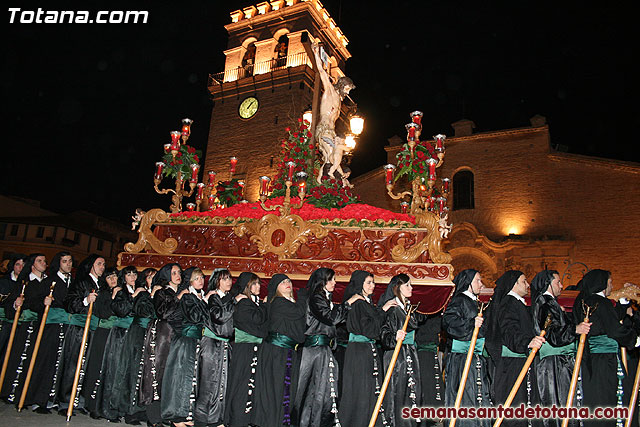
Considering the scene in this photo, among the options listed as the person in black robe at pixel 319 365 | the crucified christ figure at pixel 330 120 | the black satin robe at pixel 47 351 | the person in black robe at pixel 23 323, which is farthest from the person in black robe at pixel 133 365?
the crucified christ figure at pixel 330 120

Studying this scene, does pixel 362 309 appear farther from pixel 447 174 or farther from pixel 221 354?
pixel 447 174

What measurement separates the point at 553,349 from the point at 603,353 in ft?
2.03

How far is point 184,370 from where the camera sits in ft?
17.4

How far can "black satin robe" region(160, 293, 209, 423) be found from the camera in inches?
205

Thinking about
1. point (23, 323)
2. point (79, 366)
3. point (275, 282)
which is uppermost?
point (275, 282)

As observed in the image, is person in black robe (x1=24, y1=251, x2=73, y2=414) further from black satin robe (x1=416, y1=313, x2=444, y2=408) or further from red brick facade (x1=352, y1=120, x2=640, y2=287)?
red brick facade (x1=352, y1=120, x2=640, y2=287)

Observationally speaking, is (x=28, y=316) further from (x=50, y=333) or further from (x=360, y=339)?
(x=360, y=339)

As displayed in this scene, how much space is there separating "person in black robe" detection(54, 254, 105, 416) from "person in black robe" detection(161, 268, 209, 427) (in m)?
1.35

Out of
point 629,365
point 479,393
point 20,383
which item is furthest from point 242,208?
point 629,365

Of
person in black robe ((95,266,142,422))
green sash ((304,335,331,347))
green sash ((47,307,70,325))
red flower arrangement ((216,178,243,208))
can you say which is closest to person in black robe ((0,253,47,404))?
green sash ((47,307,70,325))

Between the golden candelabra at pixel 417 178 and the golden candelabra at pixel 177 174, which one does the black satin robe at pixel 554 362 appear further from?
the golden candelabra at pixel 177 174

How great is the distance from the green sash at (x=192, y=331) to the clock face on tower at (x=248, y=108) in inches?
806

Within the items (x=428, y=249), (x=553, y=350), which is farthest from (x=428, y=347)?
(x=553, y=350)

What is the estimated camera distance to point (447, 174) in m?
22.3
